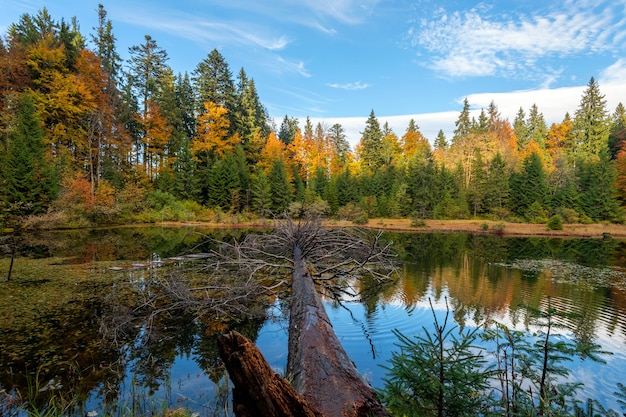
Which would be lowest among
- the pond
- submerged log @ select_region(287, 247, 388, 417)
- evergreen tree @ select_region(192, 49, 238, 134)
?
the pond

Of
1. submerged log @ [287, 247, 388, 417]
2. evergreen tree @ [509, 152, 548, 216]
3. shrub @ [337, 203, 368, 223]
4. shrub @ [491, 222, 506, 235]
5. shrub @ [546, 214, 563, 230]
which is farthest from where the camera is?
evergreen tree @ [509, 152, 548, 216]

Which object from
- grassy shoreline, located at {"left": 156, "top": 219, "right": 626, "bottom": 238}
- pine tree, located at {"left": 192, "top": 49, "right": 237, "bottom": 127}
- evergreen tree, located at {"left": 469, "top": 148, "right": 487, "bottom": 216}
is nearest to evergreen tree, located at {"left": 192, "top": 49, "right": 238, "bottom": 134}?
pine tree, located at {"left": 192, "top": 49, "right": 237, "bottom": 127}

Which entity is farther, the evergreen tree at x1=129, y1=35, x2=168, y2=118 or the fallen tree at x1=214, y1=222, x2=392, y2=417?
the evergreen tree at x1=129, y1=35, x2=168, y2=118

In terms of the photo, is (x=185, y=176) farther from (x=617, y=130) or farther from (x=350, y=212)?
(x=617, y=130)

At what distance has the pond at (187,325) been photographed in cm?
404

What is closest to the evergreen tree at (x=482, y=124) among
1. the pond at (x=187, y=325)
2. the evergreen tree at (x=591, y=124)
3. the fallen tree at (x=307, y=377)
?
the evergreen tree at (x=591, y=124)

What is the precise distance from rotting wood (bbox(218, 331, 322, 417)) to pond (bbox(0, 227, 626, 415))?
7.04 feet

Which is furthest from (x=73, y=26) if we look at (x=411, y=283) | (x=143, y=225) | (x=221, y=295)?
(x=411, y=283)

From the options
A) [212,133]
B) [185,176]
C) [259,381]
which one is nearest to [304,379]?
[259,381]

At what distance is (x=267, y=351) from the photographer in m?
5.32

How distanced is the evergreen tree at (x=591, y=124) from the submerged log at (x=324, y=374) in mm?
49171

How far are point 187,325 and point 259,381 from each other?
17.8 feet

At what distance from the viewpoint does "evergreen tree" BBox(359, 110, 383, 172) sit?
1601 inches

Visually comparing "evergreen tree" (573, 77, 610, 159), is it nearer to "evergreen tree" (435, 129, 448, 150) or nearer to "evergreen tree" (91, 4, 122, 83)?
"evergreen tree" (435, 129, 448, 150)
